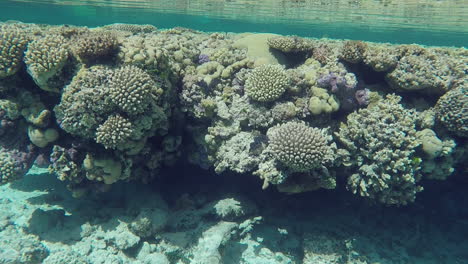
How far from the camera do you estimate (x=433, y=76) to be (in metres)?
6.23

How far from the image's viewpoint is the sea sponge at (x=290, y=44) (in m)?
7.00

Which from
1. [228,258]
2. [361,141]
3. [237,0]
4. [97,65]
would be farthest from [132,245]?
[237,0]

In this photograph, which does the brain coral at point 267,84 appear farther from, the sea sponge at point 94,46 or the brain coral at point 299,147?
the sea sponge at point 94,46

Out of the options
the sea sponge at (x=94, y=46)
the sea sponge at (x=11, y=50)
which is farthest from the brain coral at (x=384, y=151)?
the sea sponge at (x=11, y=50)

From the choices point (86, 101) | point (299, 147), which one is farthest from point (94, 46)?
point (299, 147)

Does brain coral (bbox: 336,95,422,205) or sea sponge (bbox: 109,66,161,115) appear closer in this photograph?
sea sponge (bbox: 109,66,161,115)

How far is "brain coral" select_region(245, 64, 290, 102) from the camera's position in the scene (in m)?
6.07

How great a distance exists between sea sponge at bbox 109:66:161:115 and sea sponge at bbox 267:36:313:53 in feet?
12.2

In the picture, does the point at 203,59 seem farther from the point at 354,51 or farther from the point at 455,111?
the point at 455,111

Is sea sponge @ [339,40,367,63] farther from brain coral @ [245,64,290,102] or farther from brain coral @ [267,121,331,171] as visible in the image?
brain coral @ [267,121,331,171]

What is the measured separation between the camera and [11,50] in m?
5.59

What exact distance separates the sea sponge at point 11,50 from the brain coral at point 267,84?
16.8 ft

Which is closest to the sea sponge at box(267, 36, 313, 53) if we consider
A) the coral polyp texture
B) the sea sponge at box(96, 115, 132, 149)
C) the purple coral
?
the coral polyp texture

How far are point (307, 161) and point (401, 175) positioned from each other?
228 centimetres
